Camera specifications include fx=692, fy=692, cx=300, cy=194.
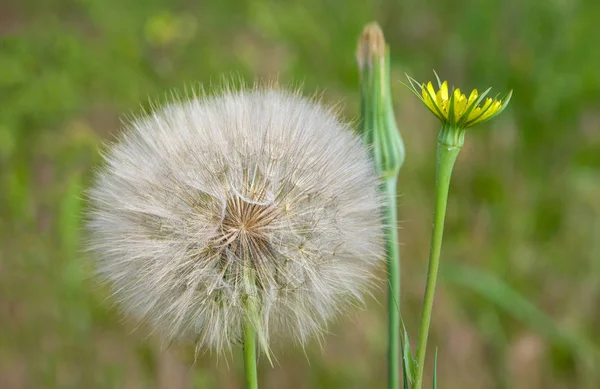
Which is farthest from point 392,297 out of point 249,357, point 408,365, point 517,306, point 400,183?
point 400,183

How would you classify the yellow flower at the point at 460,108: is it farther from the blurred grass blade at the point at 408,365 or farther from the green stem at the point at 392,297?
the blurred grass blade at the point at 408,365

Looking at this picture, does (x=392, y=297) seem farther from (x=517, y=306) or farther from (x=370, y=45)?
(x=517, y=306)

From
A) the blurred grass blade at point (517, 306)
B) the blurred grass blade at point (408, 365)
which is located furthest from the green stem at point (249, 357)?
A: the blurred grass blade at point (517, 306)

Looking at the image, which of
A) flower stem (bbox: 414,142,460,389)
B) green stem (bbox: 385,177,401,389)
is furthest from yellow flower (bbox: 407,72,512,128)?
green stem (bbox: 385,177,401,389)

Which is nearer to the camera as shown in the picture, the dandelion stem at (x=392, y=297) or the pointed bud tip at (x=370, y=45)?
the dandelion stem at (x=392, y=297)

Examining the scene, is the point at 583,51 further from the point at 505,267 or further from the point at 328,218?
the point at 328,218

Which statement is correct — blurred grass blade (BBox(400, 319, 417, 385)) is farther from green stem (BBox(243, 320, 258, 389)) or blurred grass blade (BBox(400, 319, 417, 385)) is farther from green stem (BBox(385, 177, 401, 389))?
green stem (BBox(243, 320, 258, 389))
